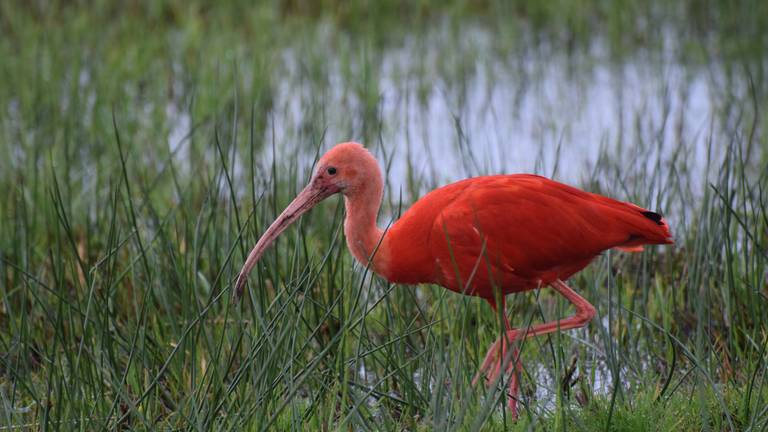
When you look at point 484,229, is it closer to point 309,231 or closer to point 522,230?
point 522,230

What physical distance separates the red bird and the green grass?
0.13 meters

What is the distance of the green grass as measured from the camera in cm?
312

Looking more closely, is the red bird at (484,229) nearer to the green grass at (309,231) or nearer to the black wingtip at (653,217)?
the black wingtip at (653,217)

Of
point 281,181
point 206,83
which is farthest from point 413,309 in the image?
point 206,83

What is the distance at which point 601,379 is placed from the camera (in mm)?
4012

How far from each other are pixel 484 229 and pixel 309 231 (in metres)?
1.81

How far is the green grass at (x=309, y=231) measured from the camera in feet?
10.2

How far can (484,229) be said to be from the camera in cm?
348

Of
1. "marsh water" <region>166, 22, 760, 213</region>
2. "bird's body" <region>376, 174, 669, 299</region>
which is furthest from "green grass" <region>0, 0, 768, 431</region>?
"bird's body" <region>376, 174, 669, 299</region>

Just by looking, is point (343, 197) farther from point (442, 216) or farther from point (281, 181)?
point (281, 181)

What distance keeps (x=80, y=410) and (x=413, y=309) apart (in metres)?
1.19

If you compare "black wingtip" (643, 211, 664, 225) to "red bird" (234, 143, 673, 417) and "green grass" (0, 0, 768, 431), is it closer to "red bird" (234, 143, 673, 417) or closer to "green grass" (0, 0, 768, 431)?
"red bird" (234, 143, 673, 417)

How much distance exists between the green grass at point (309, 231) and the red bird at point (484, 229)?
131 millimetres

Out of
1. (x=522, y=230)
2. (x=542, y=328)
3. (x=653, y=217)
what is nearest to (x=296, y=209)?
(x=522, y=230)
